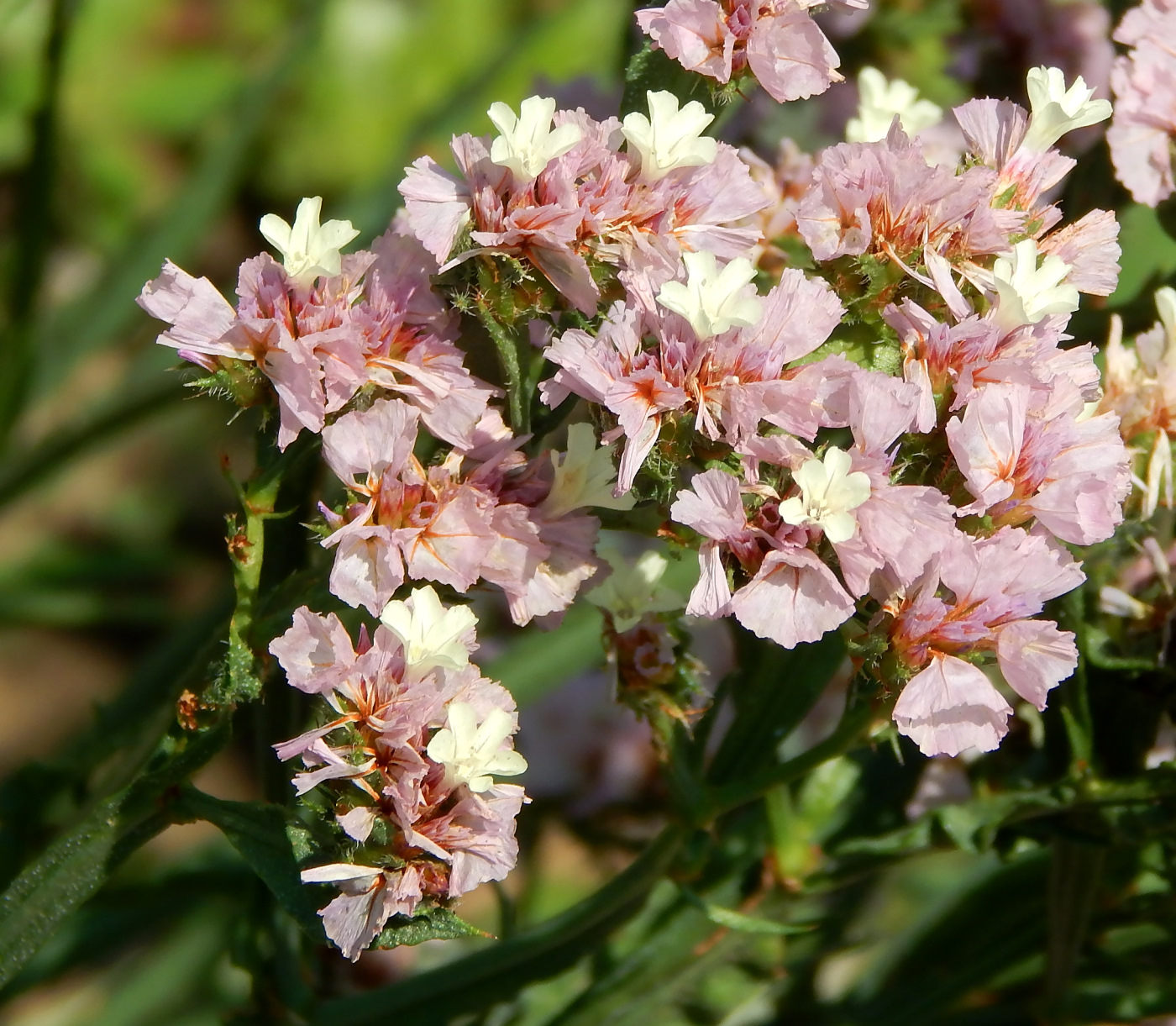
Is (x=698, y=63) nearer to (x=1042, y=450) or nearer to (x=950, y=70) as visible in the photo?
(x=1042, y=450)

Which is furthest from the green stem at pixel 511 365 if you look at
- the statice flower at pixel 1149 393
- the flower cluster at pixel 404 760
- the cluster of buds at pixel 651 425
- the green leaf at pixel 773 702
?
the statice flower at pixel 1149 393

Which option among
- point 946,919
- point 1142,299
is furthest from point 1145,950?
point 1142,299

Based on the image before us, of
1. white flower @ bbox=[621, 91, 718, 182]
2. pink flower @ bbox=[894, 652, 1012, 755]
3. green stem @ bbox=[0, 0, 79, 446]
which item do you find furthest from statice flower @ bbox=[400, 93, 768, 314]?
green stem @ bbox=[0, 0, 79, 446]

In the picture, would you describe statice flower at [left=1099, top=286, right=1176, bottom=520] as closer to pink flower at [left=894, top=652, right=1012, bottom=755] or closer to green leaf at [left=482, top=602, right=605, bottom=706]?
pink flower at [left=894, top=652, right=1012, bottom=755]

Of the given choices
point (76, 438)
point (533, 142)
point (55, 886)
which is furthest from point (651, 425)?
point (76, 438)

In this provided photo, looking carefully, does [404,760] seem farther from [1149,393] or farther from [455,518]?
[1149,393]
